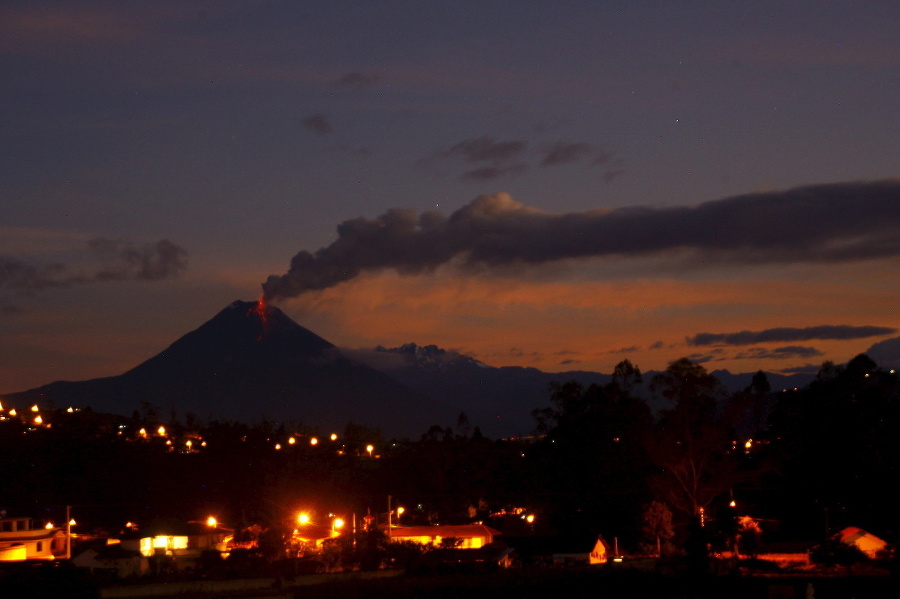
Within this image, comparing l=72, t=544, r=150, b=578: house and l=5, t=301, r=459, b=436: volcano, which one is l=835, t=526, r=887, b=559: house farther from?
l=5, t=301, r=459, b=436: volcano

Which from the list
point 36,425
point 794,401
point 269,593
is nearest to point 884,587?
point 269,593

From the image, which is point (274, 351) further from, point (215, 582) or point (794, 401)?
point (215, 582)

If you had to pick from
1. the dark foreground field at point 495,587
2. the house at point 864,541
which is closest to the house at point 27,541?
the dark foreground field at point 495,587

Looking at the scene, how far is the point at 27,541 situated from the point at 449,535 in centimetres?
1560

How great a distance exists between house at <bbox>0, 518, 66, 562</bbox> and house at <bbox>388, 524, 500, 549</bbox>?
41.7 feet

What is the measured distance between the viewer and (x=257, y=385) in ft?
581

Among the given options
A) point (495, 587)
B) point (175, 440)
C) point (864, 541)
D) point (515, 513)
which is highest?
point (175, 440)

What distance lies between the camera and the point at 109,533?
42188 mm

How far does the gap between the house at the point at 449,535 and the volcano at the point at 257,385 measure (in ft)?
402

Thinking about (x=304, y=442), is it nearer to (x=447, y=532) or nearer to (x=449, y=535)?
(x=447, y=532)

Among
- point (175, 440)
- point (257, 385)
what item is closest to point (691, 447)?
point (175, 440)

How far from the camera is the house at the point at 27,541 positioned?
3519 centimetres

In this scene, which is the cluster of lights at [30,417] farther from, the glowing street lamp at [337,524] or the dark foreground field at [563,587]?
the dark foreground field at [563,587]

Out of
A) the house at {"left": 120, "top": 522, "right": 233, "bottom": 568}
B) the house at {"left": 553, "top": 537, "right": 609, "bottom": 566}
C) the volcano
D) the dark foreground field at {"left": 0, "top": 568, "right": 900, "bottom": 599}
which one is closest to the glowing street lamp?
the house at {"left": 120, "top": 522, "right": 233, "bottom": 568}
